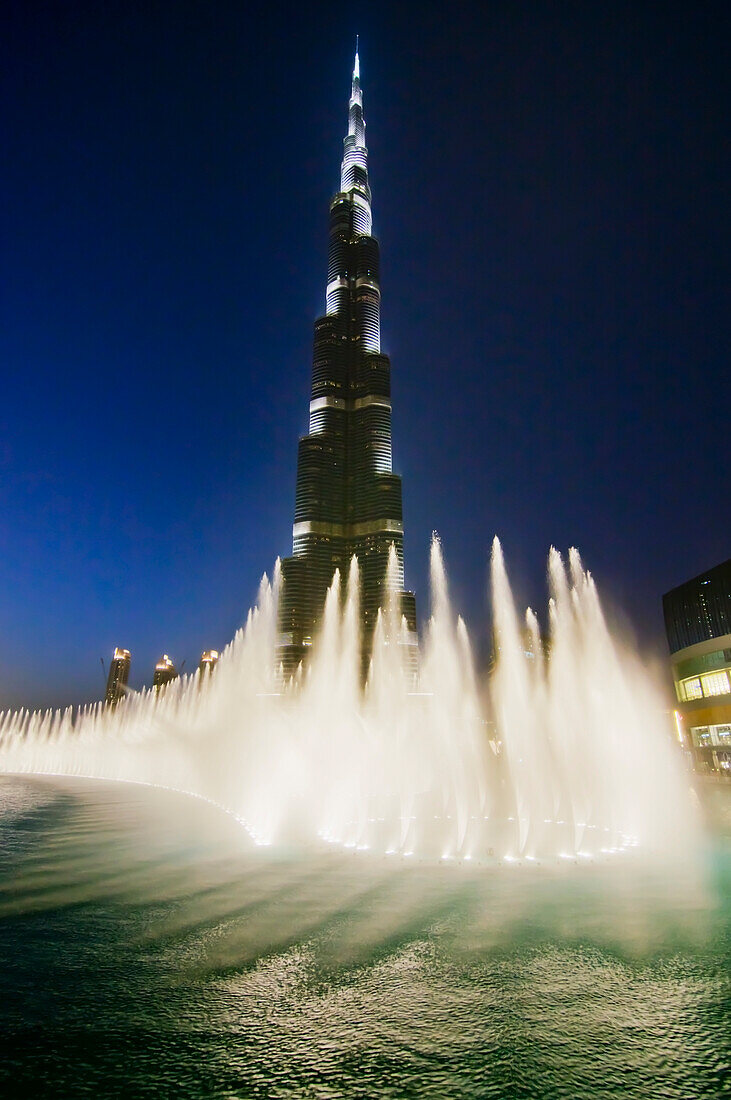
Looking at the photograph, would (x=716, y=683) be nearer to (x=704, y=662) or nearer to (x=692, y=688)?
(x=704, y=662)

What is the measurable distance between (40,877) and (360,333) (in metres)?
186

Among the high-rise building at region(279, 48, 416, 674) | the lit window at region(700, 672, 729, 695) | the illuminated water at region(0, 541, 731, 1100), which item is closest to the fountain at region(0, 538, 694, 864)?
the illuminated water at region(0, 541, 731, 1100)

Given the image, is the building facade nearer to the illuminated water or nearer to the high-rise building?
the high-rise building

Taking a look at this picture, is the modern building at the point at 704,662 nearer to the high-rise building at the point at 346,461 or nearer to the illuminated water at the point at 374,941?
the illuminated water at the point at 374,941

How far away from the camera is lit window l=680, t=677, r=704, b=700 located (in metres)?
75.4

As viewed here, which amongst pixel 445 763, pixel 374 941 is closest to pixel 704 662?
pixel 445 763

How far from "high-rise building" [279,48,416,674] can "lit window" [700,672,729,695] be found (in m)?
81.7

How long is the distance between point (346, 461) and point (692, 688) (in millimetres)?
114070

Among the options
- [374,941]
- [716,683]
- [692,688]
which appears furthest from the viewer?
[692,688]

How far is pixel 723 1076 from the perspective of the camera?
5684 millimetres

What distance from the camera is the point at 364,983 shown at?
7789mm

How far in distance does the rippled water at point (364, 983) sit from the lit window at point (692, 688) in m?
71.2

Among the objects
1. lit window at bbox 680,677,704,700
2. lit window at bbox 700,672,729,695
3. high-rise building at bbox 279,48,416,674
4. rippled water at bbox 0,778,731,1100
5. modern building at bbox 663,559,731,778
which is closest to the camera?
rippled water at bbox 0,778,731,1100

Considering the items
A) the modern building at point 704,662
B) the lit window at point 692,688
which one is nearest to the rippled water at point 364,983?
the modern building at point 704,662
